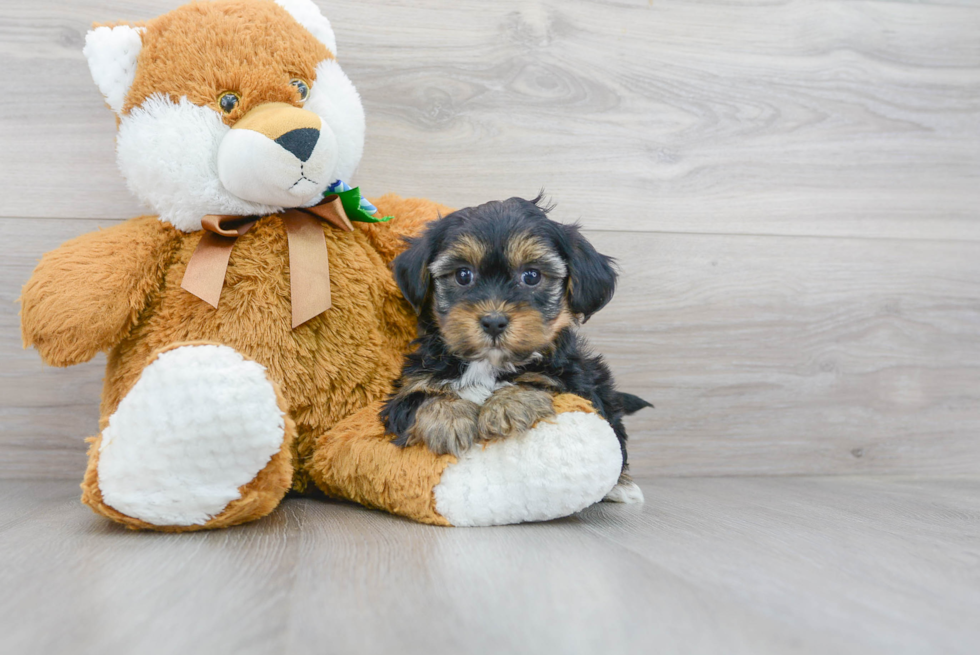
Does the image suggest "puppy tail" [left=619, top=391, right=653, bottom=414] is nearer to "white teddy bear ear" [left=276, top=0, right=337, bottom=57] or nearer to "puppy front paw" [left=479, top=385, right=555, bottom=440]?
"puppy front paw" [left=479, top=385, right=555, bottom=440]

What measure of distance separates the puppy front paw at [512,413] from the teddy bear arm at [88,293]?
742 millimetres

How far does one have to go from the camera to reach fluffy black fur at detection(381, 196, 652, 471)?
138 centimetres

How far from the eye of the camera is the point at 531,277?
4.60 ft

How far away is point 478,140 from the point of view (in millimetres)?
1996

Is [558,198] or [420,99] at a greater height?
[420,99]

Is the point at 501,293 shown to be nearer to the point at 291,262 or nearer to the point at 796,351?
the point at 291,262

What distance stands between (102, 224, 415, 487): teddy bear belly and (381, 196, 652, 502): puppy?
11cm

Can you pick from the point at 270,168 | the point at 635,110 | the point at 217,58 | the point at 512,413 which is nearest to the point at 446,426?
the point at 512,413

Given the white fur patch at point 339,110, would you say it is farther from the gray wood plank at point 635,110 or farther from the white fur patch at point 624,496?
the white fur patch at point 624,496

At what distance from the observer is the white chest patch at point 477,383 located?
1.45 m

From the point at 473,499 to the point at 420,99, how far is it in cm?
115

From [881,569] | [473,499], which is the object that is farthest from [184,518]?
[881,569]

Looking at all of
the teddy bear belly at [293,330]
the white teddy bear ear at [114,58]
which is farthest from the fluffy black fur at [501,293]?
the white teddy bear ear at [114,58]

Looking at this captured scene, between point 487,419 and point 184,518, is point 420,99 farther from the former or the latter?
point 184,518
